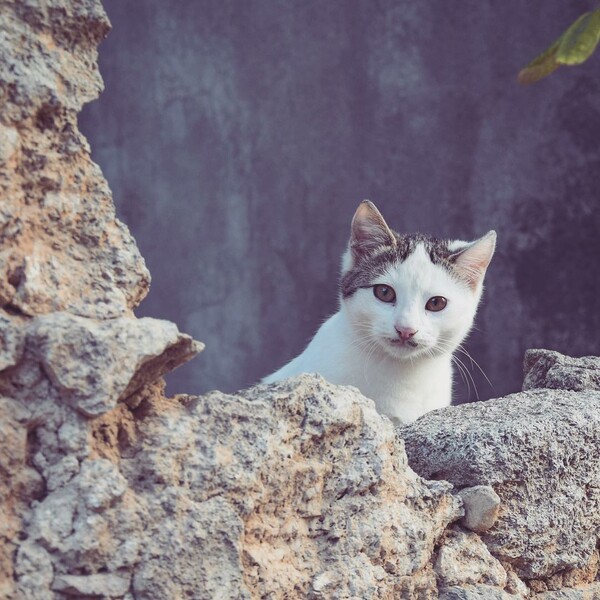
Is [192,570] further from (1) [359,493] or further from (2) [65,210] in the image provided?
(2) [65,210]

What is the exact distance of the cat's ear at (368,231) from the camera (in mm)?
2141

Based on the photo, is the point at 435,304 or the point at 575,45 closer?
the point at 575,45

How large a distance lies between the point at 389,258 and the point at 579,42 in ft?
3.58

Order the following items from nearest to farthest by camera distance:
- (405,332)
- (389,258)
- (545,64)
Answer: (545,64) < (405,332) < (389,258)

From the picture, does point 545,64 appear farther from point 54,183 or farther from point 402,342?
point 402,342

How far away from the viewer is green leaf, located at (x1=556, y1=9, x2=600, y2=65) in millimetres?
1047

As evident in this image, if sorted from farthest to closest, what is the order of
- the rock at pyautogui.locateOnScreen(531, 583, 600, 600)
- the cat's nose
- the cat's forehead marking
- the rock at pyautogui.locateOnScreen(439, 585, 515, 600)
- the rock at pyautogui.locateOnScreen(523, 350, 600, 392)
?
the cat's forehead marking → the cat's nose → the rock at pyautogui.locateOnScreen(523, 350, 600, 392) → the rock at pyautogui.locateOnScreen(531, 583, 600, 600) → the rock at pyautogui.locateOnScreen(439, 585, 515, 600)

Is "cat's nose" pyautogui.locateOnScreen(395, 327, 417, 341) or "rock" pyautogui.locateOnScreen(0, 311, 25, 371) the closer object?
"rock" pyautogui.locateOnScreen(0, 311, 25, 371)

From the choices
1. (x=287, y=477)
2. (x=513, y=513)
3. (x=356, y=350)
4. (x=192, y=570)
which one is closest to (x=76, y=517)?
(x=192, y=570)

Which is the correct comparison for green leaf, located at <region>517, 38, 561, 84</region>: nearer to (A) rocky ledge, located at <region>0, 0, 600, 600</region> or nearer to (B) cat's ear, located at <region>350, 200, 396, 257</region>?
(A) rocky ledge, located at <region>0, 0, 600, 600</region>

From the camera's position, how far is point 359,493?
1145mm

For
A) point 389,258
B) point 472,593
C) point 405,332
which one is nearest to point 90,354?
point 472,593

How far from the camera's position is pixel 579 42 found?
1058 mm

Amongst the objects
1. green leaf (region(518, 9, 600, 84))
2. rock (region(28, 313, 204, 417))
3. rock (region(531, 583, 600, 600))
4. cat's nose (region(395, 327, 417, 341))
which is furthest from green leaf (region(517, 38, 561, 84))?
cat's nose (region(395, 327, 417, 341))
